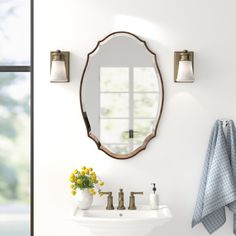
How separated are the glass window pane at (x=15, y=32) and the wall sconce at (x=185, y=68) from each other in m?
1.08

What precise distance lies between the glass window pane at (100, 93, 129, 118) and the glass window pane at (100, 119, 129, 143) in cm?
5

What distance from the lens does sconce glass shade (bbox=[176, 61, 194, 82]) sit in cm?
331

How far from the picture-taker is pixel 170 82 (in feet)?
11.3

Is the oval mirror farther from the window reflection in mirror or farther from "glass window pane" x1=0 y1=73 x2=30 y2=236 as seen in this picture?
"glass window pane" x1=0 y1=73 x2=30 y2=236

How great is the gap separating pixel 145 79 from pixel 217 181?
0.84 meters

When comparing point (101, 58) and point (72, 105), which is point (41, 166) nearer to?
point (72, 105)

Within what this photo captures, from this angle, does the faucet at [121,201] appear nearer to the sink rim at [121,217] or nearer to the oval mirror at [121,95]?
the sink rim at [121,217]

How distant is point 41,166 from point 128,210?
68 cm

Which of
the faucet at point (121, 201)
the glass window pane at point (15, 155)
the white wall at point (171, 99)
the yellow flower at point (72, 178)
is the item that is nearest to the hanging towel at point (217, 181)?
the white wall at point (171, 99)

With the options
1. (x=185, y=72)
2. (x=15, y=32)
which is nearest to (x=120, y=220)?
(x=185, y=72)

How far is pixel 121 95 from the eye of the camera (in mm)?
3463

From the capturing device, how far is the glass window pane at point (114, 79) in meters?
3.45

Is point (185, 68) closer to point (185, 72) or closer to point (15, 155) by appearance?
point (185, 72)

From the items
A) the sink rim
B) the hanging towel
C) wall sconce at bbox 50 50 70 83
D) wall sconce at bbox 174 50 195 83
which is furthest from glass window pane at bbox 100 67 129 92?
the sink rim
